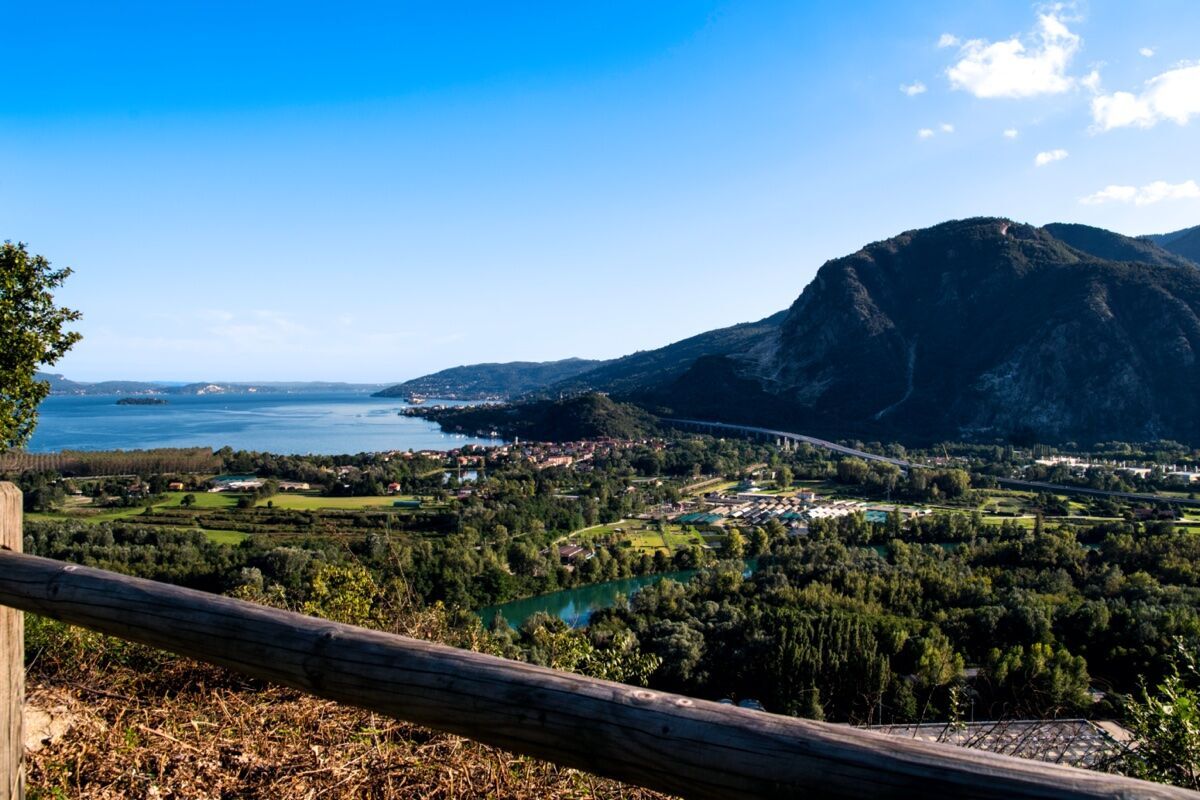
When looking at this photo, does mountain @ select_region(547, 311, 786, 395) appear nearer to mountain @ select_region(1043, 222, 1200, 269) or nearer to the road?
the road

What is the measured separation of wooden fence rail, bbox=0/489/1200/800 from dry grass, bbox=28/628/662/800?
1.04 metres

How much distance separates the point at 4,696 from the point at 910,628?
15.5m

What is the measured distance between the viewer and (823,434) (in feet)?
203

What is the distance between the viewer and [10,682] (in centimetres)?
146

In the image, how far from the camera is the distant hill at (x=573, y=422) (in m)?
61.3

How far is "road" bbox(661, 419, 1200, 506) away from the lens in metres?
31.0

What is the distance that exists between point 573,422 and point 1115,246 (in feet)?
242

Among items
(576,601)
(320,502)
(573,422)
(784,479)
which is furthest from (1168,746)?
(573,422)

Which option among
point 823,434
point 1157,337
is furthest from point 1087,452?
point 823,434

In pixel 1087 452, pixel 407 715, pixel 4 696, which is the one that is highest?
pixel 407 715

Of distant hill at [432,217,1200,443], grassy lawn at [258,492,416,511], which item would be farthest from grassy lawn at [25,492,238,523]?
distant hill at [432,217,1200,443]

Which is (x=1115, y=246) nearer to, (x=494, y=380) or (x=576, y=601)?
(x=576, y=601)

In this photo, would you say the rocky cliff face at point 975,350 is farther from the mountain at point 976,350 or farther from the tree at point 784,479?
the tree at point 784,479

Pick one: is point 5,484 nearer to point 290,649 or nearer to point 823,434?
point 290,649
